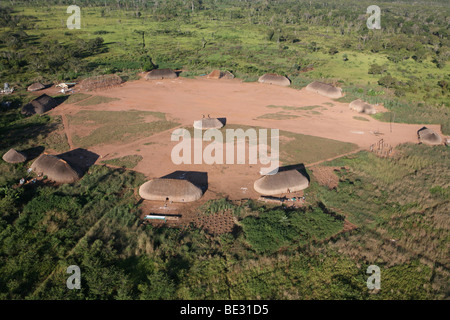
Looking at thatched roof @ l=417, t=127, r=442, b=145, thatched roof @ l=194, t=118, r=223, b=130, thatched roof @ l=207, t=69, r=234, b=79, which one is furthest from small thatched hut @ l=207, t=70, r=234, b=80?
thatched roof @ l=417, t=127, r=442, b=145

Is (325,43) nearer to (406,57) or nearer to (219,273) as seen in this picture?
(406,57)

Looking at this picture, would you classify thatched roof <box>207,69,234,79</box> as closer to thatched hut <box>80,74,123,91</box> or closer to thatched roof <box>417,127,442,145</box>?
thatched hut <box>80,74,123,91</box>

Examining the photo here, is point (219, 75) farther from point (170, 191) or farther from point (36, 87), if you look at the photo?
point (170, 191)

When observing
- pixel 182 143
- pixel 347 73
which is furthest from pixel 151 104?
pixel 347 73

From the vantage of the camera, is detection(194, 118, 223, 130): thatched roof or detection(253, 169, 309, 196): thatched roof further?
detection(194, 118, 223, 130): thatched roof

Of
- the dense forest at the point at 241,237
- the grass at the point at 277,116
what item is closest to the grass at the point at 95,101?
the dense forest at the point at 241,237

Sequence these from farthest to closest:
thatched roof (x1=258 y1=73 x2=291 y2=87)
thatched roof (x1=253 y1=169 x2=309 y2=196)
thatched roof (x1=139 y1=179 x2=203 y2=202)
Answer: thatched roof (x1=258 y1=73 x2=291 y2=87), thatched roof (x1=253 y1=169 x2=309 y2=196), thatched roof (x1=139 y1=179 x2=203 y2=202)

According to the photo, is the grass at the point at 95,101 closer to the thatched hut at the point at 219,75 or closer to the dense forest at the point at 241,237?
the dense forest at the point at 241,237
